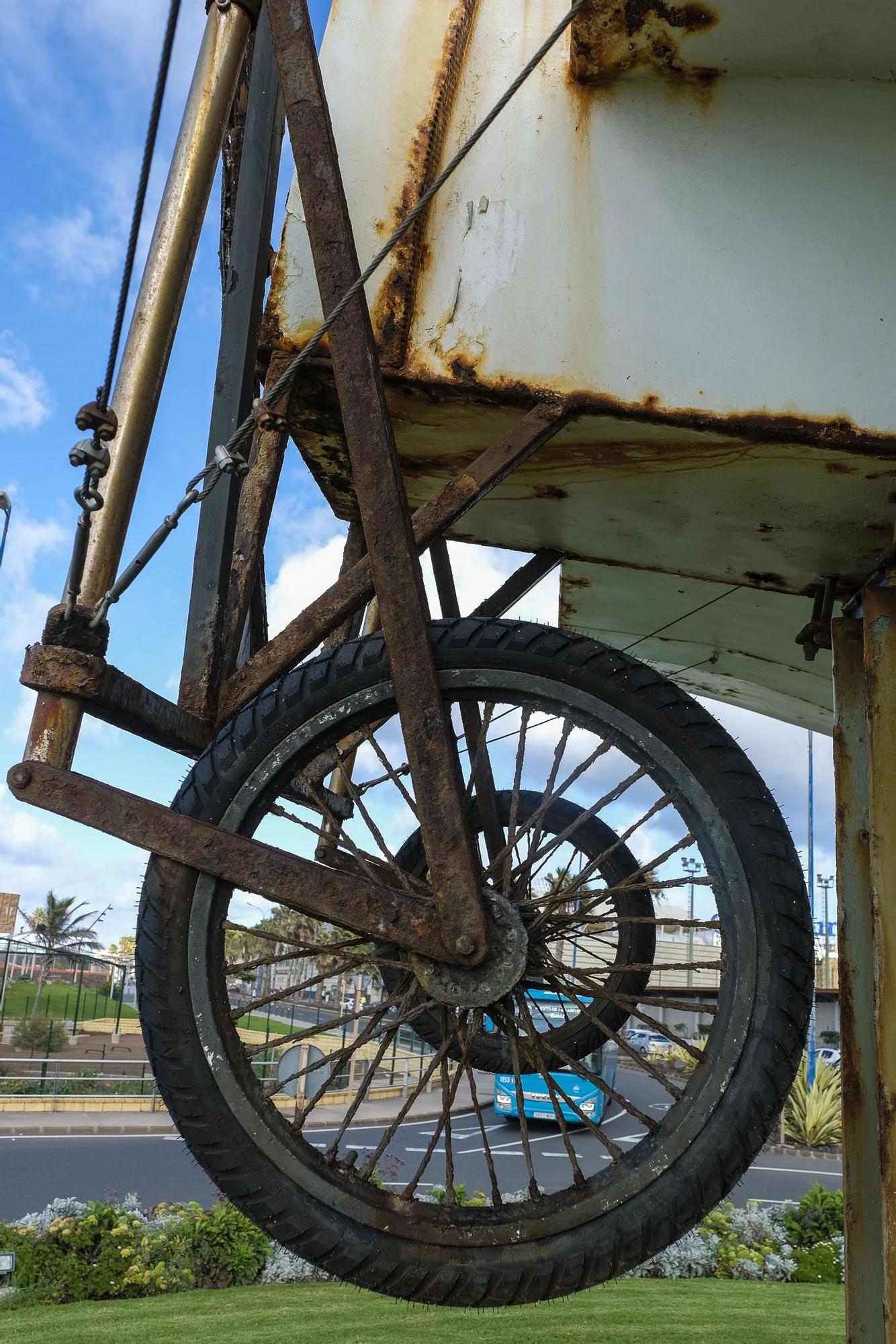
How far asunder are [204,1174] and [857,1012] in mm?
12268

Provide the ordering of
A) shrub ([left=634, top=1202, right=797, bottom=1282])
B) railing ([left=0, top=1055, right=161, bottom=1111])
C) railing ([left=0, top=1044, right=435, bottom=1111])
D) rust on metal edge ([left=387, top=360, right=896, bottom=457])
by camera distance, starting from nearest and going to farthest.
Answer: rust on metal edge ([left=387, top=360, right=896, bottom=457])
shrub ([left=634, top=1202, right=797, bottom=1282])
railing ([left=0, top=1055, right=161, bottom=1111])
railing ([left=0, top=1044, right=435, bottom=1111])

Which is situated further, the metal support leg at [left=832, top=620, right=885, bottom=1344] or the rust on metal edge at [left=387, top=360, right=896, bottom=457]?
the metal support leg at [left=832, top=620, right=885, bottom=1344]

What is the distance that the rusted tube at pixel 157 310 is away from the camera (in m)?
2.34

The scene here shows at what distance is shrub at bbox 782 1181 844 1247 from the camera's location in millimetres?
11234

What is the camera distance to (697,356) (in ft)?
9.53

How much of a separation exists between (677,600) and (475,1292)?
3.36m

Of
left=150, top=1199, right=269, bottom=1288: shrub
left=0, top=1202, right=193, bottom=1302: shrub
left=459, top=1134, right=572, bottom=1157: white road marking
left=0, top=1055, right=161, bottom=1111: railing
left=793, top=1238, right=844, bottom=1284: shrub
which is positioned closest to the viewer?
left=0, top=1202, right=193, bottom=1302: shrub

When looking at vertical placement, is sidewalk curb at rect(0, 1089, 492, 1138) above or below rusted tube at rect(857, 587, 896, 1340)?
below

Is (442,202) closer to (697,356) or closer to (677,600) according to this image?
(697,356)

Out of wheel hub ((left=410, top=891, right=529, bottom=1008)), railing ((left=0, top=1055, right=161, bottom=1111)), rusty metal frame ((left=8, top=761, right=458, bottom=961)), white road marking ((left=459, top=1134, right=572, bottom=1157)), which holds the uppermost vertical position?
rusty metal frame ((left=8, top=761, right=458, bottom=961))

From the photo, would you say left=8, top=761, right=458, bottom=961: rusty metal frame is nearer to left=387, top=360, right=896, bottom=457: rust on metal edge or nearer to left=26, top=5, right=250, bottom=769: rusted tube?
left=26, top=5, right=250, bottom=769: rusted tube

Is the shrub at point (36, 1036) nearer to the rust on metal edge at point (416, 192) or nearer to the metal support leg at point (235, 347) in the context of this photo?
the metal support leg at point (235, 347)

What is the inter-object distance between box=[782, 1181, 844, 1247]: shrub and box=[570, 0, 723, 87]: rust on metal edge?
37.9 feet

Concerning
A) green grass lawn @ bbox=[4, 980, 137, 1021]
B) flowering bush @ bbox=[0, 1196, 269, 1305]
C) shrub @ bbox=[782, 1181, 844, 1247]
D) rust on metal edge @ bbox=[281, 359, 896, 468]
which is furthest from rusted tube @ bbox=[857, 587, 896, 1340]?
green grass lawn @ bbox=[4, 980, 137, 1021]
